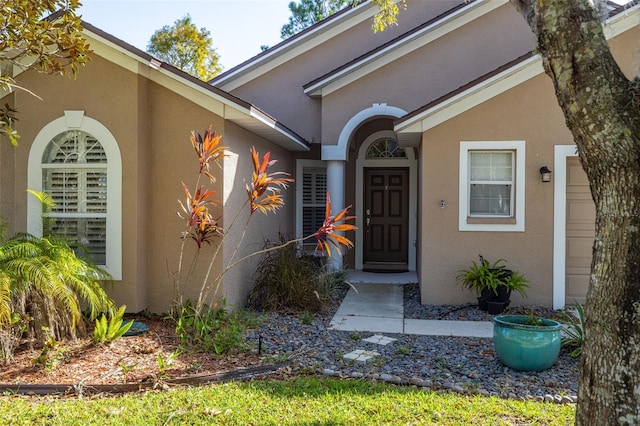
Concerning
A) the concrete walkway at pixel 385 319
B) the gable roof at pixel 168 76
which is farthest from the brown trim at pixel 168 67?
the concrete walkway at pixel 385 319

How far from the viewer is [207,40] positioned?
2894cm

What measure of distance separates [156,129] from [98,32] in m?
→ 1.50

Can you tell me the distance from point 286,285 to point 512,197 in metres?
4.09

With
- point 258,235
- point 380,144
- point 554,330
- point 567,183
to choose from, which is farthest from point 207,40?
point 554,330

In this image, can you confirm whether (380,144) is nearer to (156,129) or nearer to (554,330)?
(156,129)

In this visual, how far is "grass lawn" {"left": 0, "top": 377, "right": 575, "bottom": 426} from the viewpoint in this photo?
414 cm

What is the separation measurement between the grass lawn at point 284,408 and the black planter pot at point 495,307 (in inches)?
140

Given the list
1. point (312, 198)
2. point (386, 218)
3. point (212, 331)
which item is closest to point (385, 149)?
point (386, 218)

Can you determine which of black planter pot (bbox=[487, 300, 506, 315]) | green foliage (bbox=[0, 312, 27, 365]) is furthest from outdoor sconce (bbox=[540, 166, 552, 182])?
green foliage (bbox=[0, 312, 27, 365])

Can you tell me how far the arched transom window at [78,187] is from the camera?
740 cm

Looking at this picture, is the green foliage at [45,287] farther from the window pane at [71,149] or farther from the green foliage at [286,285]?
the green foliage at [286,285]

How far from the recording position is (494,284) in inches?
317

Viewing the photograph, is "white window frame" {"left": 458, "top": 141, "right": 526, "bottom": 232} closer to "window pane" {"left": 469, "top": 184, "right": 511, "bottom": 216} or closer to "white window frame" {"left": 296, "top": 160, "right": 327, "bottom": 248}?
"window pane" {"left": 469, "top": 184, "right": 511, "bottom": 216}

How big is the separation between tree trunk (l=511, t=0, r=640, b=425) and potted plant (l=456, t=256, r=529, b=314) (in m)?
4.99
